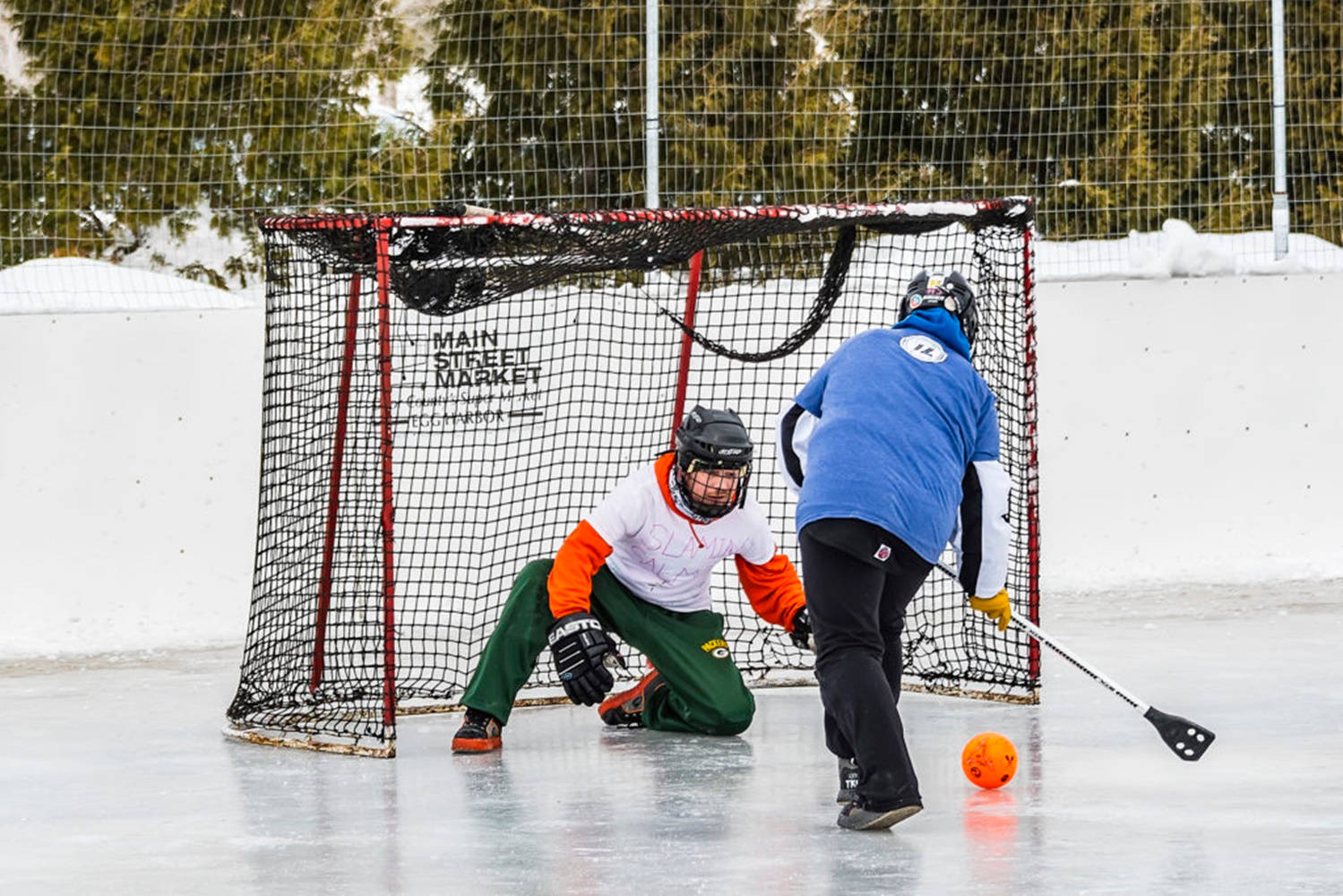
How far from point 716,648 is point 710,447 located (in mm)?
720

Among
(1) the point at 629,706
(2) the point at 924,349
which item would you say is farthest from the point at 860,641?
(1) the point at 629,706

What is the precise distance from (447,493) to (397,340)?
2.09 feet

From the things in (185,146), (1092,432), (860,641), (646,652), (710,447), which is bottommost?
(646,652)

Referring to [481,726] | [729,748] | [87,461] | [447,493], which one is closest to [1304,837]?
[729,748]

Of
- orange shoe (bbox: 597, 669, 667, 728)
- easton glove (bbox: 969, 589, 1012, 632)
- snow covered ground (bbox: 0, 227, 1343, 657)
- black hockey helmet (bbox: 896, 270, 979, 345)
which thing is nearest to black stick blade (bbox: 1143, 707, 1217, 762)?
easton glove (bbox: 969, 589, 1012, 632)

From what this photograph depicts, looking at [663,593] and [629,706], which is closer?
[663,593]

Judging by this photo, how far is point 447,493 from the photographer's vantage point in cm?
780

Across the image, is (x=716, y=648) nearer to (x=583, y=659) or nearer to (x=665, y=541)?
(x=665, y=541)

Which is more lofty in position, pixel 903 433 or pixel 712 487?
pixel 903 433

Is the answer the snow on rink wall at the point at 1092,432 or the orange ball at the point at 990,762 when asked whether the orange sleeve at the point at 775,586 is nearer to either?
the orange ball at the point at 990,762

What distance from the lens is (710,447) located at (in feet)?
17.0

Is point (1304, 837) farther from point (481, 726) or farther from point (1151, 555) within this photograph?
point (1151, 555)

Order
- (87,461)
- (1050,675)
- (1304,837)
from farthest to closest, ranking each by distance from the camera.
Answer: (87,461), (1050,675), (1304,837)

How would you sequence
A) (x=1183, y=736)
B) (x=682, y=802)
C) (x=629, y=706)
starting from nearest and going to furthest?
1. (x=682, y=802)
2. (x=1183, y=736)
3. (x=629, y=706)
